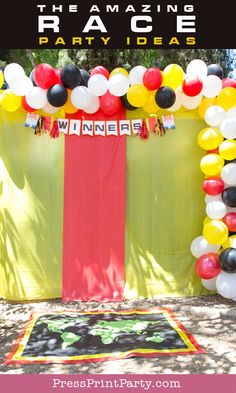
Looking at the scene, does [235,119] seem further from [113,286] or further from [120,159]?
[113,286]

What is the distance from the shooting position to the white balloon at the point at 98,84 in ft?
14.5

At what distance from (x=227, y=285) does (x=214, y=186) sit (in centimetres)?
104

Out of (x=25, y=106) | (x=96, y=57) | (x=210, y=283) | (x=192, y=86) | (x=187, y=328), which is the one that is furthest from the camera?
(x=96, y=57)

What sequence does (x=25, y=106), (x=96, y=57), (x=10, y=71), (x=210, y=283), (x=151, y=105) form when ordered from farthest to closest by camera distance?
(x=96, y=57) → (x=210, y=283) → (x=151, y=105) → (x=25, y=106) → (x=10, y=71)

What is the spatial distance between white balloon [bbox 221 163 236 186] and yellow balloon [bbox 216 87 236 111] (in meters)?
0.64

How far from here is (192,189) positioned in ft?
16.0

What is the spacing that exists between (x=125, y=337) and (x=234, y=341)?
0.92m

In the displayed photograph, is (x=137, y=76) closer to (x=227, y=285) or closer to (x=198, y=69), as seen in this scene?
(x=198, y=69)

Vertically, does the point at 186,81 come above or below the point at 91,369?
above

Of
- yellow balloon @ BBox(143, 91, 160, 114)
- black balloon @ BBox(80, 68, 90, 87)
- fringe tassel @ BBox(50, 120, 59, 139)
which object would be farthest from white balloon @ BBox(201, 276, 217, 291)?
black balloon @ BBox(80, 68, 90, 87)

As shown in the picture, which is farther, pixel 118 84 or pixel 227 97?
pixel 227 97

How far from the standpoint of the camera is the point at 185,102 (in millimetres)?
4637

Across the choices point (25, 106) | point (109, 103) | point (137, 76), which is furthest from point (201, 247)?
point (25, 106)

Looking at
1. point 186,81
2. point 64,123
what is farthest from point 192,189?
point 64,123
